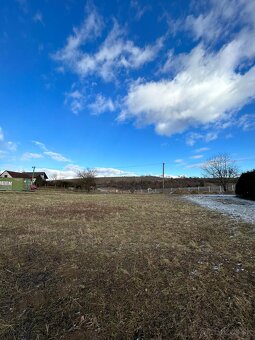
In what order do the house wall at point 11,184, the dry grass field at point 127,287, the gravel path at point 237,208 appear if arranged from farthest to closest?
the house wall at point 11,184 → the gravel path at point 237,208 → the dry grass field at point 127,287

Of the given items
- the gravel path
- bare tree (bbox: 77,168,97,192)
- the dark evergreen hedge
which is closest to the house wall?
bare tree (bbox: 77,168,97,192)

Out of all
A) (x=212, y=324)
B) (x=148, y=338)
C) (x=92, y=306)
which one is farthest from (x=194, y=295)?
(x=92, y=306)

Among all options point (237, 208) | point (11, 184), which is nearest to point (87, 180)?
point (11, 184)

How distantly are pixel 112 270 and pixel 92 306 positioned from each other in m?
1.23

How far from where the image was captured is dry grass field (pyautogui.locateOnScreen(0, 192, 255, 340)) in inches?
113

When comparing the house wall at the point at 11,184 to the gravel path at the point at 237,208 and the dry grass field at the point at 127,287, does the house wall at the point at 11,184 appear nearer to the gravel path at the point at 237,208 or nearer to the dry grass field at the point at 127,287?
the gravel path at the point at 237,208

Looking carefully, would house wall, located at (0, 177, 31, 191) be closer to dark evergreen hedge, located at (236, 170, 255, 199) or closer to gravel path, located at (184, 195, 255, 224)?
dark evergreen hedge, located at (236, 170, 255, 199)

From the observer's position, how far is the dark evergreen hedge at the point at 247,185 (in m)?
24.5

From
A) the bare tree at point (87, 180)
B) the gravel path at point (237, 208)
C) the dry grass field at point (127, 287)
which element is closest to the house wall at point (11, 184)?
the bare tree at point (87, 180)

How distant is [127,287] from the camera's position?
3.84 m

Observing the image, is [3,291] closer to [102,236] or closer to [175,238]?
[102,236]

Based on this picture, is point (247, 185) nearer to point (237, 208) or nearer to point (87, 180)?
point (237, 208)

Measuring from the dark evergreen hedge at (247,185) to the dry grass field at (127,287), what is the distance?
1971 cm

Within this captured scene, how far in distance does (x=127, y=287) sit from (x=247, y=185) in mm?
25528
